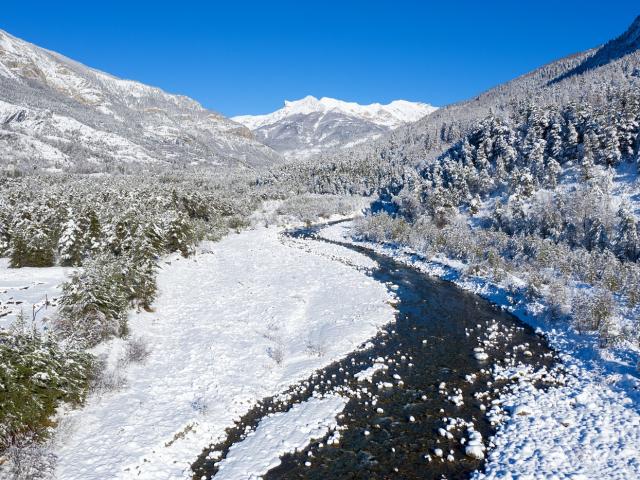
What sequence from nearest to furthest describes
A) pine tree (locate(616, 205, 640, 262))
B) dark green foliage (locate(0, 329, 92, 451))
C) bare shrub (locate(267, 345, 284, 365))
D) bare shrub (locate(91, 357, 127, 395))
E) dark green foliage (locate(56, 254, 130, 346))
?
dark green foliage (locate(0, 329, 92, 451))
bare shrub (locate(91, 357, 127, 395))
dark green foliage (locate(56, 254, 130, 346))
bare shrub (locate(267, 345, 284, 365))
pine tree (locate(616, 205, 640, 262))

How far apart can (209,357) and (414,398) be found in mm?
13348

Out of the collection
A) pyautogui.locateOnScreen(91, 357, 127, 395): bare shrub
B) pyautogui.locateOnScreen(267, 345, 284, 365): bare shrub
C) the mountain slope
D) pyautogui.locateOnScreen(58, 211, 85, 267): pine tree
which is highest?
the mountain slope

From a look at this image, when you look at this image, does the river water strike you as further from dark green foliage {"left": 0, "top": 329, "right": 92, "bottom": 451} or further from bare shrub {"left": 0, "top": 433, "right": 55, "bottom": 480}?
dark green foliage {"left": 0, "top": 329, "right": 92, "bottom": 451}

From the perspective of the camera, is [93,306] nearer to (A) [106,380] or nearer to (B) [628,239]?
(A) [106,380]

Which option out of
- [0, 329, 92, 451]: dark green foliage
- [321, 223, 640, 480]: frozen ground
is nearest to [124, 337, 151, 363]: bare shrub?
[0, 329, 92, 451]: dark green foliage

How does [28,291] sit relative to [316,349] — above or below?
above

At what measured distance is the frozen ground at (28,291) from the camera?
2555cm

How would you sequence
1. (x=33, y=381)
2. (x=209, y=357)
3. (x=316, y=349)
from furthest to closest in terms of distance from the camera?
(x=316, y=349) < (x=209, y=357) < (x=33, y=381)

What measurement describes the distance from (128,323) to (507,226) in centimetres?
5873

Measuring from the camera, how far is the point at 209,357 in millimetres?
24453

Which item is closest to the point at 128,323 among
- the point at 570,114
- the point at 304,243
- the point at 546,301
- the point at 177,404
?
Result: the point at 177,404

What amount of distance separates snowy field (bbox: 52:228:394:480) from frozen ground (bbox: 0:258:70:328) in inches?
253

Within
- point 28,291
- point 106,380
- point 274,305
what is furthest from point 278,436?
point 28,291

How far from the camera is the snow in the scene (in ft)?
50.1
